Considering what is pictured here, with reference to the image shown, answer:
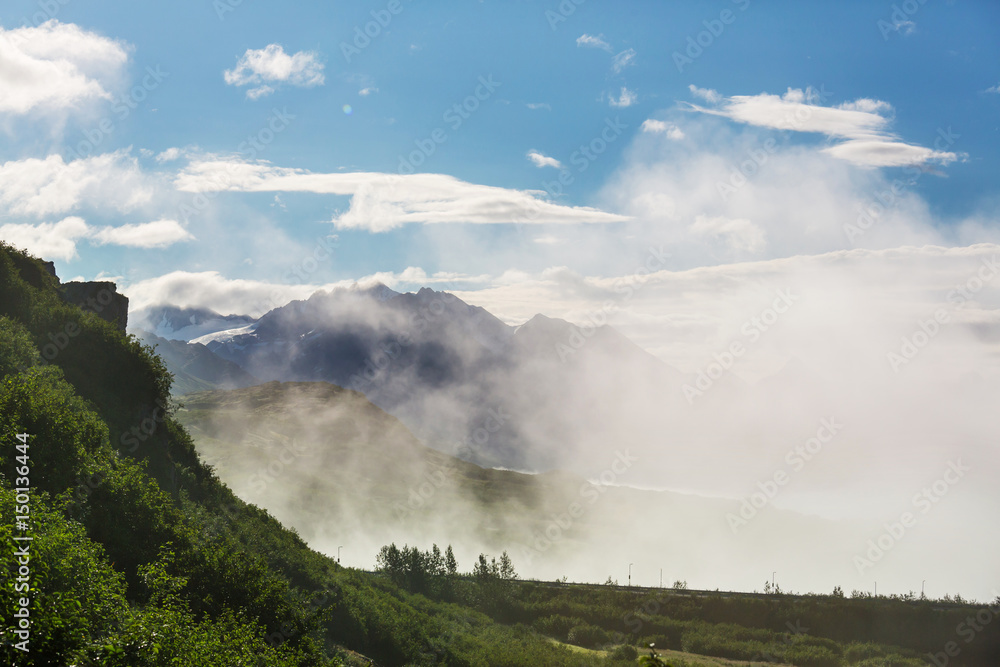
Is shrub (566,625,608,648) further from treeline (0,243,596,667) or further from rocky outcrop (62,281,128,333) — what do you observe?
rocky outcrop (62,281,128,333)

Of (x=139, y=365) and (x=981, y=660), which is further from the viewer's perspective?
(x=981, y=660)

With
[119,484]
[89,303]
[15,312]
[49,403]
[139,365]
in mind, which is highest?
[89,303]

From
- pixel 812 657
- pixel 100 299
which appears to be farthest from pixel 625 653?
pixel 100 299

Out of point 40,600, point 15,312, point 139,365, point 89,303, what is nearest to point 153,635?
Result: point 40,600

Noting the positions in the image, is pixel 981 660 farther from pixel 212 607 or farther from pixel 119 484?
pixel 119 484

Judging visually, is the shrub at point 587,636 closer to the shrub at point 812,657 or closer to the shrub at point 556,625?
the shrub at point 556,625

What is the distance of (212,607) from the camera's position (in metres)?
32.5

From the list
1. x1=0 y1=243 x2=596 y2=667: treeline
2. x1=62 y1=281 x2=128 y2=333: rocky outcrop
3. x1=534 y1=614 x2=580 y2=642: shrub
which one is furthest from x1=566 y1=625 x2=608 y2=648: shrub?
x1=62 y1=281 x2=128 y2=333: rocky outcrop

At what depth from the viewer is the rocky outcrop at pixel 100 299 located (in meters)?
67.3

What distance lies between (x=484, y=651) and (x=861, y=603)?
2450 inches

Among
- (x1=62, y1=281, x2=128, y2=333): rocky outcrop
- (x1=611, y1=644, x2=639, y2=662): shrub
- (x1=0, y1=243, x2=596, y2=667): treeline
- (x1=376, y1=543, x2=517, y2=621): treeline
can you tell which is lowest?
(x1=611, y1=644, x2=639, y2=662): shrub

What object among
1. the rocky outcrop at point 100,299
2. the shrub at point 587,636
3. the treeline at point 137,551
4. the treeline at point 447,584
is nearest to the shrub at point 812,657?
the shrub at point 587,636

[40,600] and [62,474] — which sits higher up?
[62,474]

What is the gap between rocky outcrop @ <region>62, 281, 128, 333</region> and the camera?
6731 cm
